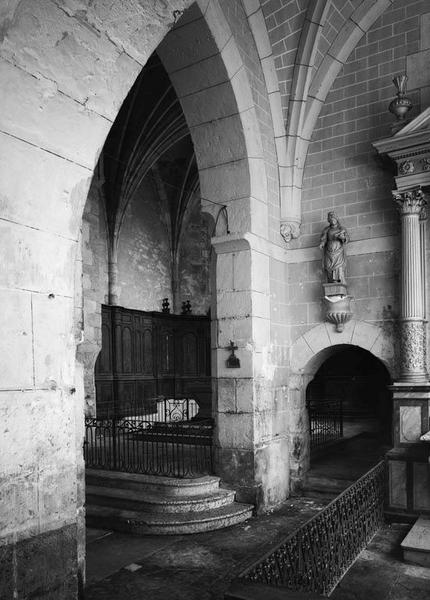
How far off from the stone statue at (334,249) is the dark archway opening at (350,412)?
116 inches

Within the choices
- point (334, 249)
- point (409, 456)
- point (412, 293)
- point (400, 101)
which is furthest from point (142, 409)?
point (400, 101)

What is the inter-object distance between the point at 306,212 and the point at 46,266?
510cm

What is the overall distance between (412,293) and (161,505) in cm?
398

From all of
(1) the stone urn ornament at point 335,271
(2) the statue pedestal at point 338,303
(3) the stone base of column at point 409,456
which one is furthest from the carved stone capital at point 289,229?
(3) the stone base of column at point 409,456

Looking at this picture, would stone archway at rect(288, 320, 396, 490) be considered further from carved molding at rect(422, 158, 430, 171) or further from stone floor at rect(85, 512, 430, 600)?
carved molding at rect(422, 158, 430, 171)

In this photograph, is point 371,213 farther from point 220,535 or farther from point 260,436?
point 220,535

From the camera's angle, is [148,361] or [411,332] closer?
[411,332]

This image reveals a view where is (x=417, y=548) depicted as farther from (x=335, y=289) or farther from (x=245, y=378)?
(x=335, y=289)

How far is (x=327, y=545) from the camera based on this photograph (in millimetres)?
4594

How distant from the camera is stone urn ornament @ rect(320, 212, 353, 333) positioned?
283 inches

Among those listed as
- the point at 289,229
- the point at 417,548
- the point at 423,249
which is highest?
the point at 289,229

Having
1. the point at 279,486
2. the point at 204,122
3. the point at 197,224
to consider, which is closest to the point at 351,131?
the point at 204,122

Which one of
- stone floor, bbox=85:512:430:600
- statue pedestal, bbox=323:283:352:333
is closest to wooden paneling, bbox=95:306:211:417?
statue pedestal, bbox=323:283:352:333

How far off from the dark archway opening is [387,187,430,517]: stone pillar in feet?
5.61
